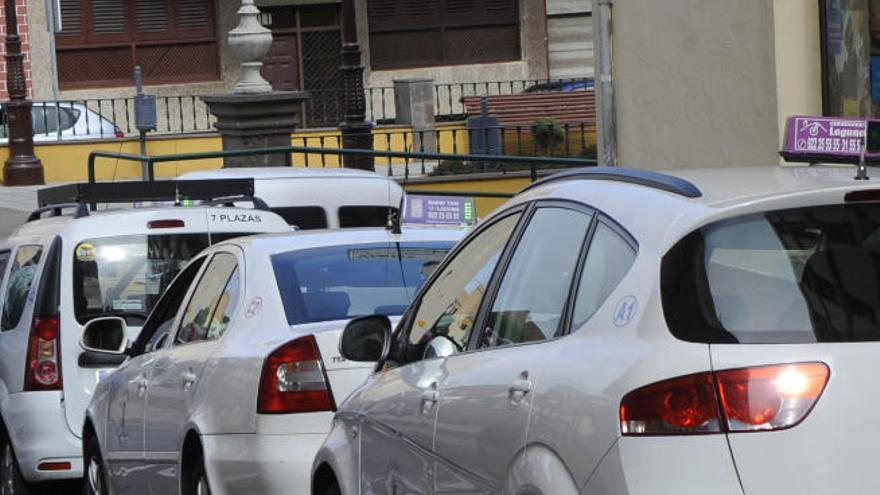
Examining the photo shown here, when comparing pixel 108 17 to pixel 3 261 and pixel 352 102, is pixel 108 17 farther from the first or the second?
pixel 3 261

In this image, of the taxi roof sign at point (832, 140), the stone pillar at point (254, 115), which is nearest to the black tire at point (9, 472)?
the taxi roof sign at point (832, 140)

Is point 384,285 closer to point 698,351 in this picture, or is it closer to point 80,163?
point 698,351

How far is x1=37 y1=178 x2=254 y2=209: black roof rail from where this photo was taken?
37.4 feet

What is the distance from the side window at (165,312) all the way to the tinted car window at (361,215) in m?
5.29

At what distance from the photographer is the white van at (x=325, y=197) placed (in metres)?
14.1

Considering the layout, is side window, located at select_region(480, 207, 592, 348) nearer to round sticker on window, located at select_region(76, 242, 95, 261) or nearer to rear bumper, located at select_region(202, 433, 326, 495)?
rear bumper, located at select_region(202, 433, 326, 495)

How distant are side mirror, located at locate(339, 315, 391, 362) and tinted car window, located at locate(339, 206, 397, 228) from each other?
26.7 feet

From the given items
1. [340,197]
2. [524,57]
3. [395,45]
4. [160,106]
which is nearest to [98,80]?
[160,106]

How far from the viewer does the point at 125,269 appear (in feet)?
33.0

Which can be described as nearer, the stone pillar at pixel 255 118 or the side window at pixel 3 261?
the side window at pixel 3 261

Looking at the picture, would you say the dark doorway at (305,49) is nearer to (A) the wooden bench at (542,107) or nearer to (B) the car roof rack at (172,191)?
(A) the wooden bench at (542,107)

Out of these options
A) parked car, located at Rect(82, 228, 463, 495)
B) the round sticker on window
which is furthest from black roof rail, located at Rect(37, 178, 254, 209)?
parked car, located at Rect(82, 228, 463, 495)

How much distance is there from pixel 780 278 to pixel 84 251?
6416 millimetres

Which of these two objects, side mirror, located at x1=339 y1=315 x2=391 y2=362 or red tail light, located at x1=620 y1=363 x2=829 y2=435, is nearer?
red tail light, located at x1=620 y1=363 x2=829 y2=435
